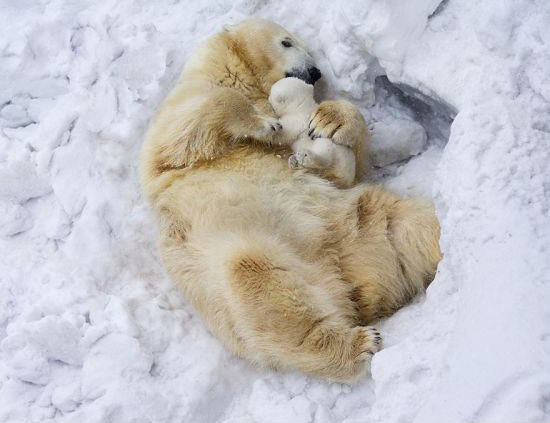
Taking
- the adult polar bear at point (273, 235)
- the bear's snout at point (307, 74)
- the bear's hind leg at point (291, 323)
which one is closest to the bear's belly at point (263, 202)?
the adult polar bear at point (273, 235)

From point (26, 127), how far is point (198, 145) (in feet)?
4.30

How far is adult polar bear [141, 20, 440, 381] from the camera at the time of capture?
329 centimetres

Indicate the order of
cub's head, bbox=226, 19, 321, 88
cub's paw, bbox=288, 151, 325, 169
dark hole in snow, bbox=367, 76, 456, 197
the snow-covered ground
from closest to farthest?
the snow-covered ground
cub's paw, bbox=288, 151, 325, 169
dark hole in snow, bbox=367, 76, 456, 197
cub's head, bbox=226, 19, 321, 88

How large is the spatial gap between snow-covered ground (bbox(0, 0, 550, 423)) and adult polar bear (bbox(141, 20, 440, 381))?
0.17 m

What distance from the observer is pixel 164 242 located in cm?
376

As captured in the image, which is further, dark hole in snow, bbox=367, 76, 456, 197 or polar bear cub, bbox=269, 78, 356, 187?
dark hole in snow, bbox=367, 76, 456, 197

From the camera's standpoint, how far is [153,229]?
3.99 metres

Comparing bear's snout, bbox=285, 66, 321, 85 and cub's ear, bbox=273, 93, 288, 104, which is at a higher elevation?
bear's snout, bbox=285, 66, 321, 85

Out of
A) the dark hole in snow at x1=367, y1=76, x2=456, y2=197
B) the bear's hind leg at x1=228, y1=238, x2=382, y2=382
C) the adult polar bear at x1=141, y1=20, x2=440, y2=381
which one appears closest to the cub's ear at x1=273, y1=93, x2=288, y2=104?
the adult polar bear at x1=141, y1=20, x2=440, y2=381

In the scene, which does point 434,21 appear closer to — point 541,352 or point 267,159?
point 267,159

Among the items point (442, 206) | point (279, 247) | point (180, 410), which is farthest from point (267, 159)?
point (180, 410)

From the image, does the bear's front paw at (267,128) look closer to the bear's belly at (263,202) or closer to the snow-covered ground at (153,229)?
the bear's belly at (263,202)

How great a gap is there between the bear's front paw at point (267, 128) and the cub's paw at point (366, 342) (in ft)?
4.12

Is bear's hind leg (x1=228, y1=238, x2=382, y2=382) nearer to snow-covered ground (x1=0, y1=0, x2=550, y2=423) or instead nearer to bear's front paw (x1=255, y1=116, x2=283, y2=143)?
snow-covered ground (x1=0, y1=0, x2=550, y2=423)
